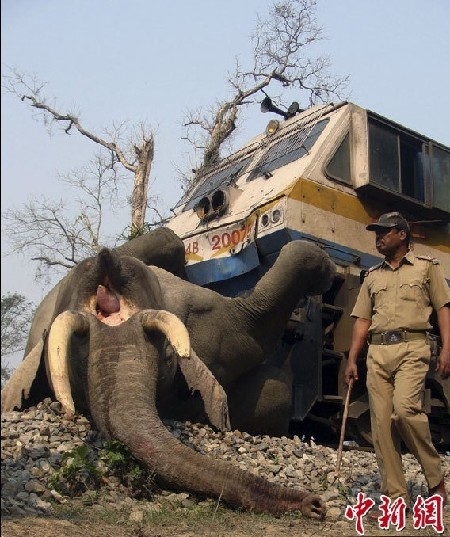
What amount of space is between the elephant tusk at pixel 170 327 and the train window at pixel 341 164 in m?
3.28

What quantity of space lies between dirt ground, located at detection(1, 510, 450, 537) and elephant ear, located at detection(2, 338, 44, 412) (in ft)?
5.49

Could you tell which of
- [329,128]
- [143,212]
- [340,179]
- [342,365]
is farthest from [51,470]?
[143,212]

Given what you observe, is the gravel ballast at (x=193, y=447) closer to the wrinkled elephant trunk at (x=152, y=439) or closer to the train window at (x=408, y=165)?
the wrinkled elephant trunk at (x=152, y=439)

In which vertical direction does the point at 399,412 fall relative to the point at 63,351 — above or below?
below

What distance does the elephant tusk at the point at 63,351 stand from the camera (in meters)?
4.83

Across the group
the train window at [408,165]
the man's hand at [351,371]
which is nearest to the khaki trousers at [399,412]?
the man's hand at [351,371]

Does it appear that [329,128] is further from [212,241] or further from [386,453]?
[386,453]

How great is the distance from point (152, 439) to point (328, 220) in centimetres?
376

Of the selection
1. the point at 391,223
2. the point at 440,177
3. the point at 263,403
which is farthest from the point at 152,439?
the point at 440,177

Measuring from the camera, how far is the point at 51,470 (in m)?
4.62

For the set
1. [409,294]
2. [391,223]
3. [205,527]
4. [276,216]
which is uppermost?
[276,216]

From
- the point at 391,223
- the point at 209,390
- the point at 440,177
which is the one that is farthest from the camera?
the point at 440,177

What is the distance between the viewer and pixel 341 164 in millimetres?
8102

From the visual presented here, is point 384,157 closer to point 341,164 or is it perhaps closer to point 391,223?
point 341,164
